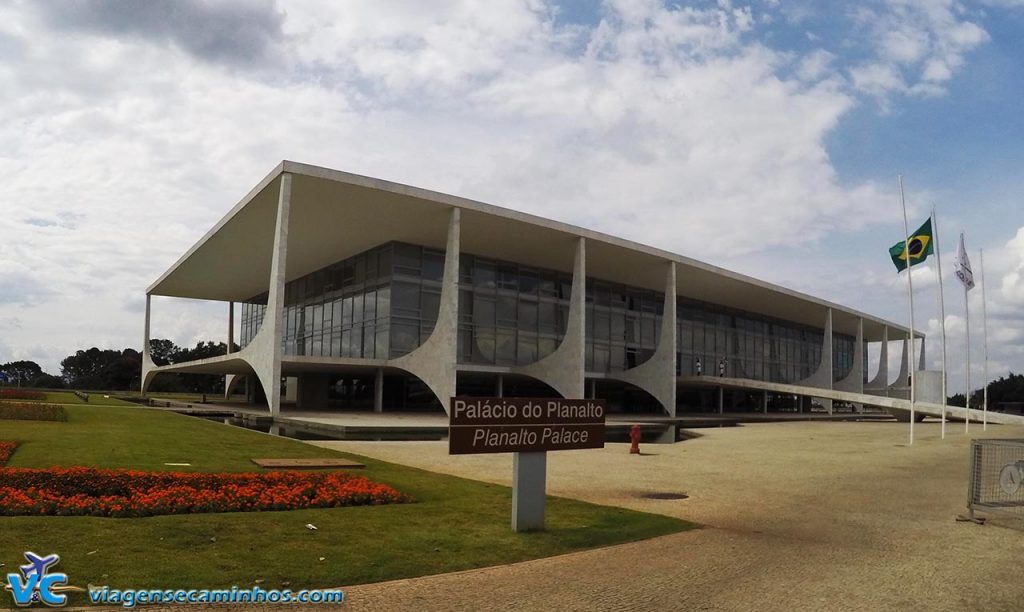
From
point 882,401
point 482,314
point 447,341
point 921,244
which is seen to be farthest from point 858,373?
point 447,341

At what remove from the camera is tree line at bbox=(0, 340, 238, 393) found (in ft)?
348

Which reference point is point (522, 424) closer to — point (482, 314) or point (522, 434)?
point (522, 434)

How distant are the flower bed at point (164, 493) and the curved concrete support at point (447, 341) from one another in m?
25.7

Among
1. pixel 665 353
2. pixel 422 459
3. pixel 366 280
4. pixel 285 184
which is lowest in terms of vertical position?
pixel 422 459

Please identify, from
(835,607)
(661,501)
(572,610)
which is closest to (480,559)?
(572,610)

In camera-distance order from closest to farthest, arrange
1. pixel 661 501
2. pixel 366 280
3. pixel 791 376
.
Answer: pixel 661 501 < pixel 366 280 < pixel 791 376

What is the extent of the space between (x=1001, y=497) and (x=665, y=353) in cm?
3881

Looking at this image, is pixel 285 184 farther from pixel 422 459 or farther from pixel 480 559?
pixel 480 559

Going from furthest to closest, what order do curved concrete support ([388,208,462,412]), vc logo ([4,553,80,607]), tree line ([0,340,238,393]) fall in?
tree line ([0,340,238,393]) → curved concrete support ([388,208,462,412]) → vc logo ([4,553,80,607])

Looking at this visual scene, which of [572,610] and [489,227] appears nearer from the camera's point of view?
[572,610]

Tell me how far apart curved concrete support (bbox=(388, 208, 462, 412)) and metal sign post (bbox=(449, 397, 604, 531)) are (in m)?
27.5

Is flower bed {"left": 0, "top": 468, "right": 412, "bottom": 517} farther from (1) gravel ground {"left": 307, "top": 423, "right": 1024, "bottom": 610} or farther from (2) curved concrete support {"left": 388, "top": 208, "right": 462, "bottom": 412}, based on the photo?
(2) curved concrete support {"left": 388, "top": 208, "right": 462, "bottom": 412}

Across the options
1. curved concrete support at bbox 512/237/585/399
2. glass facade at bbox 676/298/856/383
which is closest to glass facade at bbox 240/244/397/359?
curved concrete support at bbox 512/237/585/399

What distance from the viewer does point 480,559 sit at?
7375 mm
